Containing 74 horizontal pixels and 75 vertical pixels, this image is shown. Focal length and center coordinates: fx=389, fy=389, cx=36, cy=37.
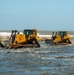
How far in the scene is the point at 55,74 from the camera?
2364 cm

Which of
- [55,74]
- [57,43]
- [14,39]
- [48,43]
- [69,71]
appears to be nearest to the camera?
[55,74]

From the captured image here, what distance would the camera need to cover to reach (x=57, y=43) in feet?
227

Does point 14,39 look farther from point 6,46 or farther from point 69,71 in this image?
point 69,71

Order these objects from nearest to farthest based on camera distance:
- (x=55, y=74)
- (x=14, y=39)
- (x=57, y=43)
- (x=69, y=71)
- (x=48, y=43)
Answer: (x=55, y=74)
(x=69, y=71)
(x=14, y=39)
(x=57, y=43)
(x=48, y=43)

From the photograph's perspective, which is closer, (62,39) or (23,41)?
(23,41)

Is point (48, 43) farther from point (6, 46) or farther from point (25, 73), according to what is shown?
point (25, 73)

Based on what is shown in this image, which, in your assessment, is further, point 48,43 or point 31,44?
point 48,43

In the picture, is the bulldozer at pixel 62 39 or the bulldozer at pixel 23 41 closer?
the bulldozer at pixel 23 41

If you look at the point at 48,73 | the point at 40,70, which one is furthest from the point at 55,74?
the point at 40,70

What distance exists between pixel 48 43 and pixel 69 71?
1920 inches

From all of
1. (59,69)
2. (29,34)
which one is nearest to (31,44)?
(29,34)

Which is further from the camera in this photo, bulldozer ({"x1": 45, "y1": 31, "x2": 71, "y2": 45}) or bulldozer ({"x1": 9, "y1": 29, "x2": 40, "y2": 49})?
bulldozer ({"x1": 45, "y1": 31, "x2": 71, "y2": 45})

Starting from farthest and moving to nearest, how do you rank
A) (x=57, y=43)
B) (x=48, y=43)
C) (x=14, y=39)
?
1. (x=48, y=43)
2. (x=57, y=43)
3. (x=14, y=39)

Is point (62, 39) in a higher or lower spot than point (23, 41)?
lower
